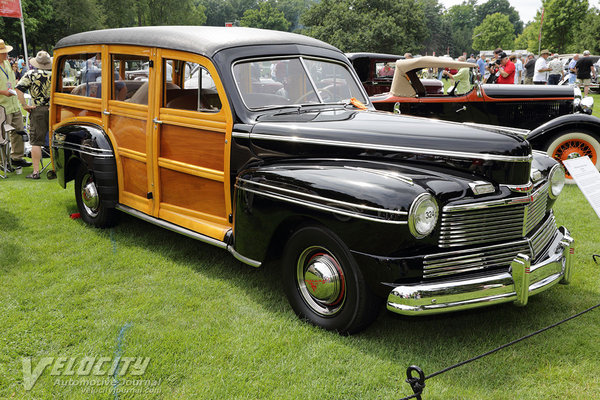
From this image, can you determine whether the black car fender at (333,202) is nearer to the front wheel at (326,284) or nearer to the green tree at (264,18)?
the front wheel at (326,284)

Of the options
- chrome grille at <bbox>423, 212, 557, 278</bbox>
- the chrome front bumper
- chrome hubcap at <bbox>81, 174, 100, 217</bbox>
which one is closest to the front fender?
chrome grille at <bbox>423, 212, 557, 278</bbox>

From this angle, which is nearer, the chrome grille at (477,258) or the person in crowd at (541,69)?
the chrome grille at (477,258)

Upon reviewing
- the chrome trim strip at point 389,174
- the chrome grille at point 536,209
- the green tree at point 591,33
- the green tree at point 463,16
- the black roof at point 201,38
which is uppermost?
the green tree at point 463,16

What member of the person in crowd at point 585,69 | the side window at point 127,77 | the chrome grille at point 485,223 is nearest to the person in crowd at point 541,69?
the person in crowd at point 585,69

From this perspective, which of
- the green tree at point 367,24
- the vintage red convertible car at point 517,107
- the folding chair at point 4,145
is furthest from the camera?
the green tree at point 367,24

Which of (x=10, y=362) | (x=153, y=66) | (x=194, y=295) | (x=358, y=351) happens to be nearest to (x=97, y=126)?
(x=153, y=66)

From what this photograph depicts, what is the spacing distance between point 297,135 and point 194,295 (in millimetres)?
1517

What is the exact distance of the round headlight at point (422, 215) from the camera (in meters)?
2.89

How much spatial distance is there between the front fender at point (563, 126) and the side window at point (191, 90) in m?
5.21

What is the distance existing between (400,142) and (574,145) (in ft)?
17.3

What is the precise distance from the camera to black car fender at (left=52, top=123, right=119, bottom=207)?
510 centimetres

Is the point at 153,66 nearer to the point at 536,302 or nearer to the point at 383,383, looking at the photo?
the point at 383,383

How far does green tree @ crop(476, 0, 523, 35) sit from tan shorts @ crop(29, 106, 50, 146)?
→ 5764 inches

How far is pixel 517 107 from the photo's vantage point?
8188 mm
